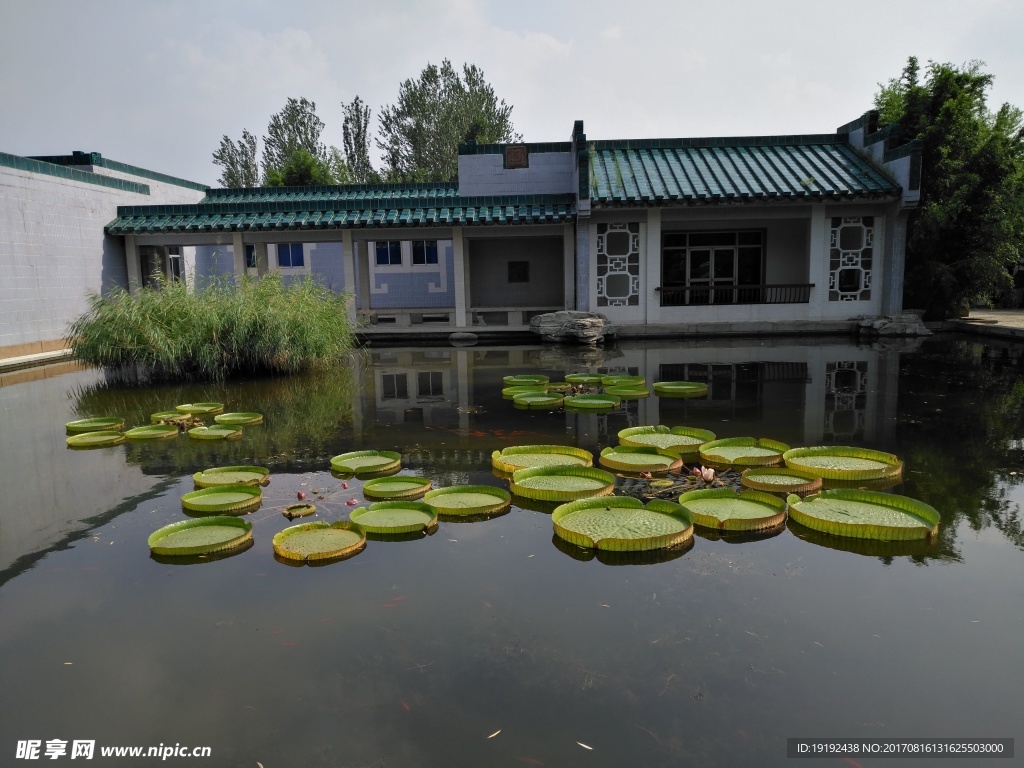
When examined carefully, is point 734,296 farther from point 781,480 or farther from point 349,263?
Answer: point 781,480

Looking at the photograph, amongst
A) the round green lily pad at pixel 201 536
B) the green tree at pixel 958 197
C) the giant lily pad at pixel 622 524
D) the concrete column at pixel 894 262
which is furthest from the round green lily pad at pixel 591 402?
the green tree at pixel 958 197

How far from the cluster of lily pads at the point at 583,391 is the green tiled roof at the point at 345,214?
732 centimetres

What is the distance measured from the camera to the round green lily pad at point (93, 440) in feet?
20.6

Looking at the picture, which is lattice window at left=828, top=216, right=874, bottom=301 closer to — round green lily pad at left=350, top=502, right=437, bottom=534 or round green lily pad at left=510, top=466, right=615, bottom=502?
round green lily pad at left=510, top=466, right=615, bottom=502

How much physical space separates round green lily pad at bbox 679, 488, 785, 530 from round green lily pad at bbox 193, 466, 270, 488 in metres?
2.84

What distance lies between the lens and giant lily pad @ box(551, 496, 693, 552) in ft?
12.2

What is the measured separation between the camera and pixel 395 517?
4.21 metres

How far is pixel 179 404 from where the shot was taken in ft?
26.5

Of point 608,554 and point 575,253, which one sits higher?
point 575,253

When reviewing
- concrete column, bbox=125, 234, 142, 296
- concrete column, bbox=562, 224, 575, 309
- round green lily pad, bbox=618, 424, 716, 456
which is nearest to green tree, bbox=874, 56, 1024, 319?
concrete column, bbox=562, 224, 575, 309

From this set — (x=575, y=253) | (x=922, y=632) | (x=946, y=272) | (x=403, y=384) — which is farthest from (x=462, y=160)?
(x=922, y=632)

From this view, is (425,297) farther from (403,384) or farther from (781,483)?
(781,483)

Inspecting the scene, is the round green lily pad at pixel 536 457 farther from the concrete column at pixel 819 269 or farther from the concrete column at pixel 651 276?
the concrete column at pixel 819 269

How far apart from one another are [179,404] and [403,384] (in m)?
2.71
